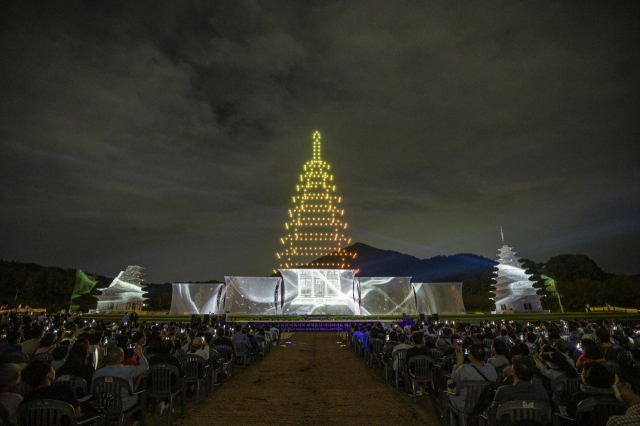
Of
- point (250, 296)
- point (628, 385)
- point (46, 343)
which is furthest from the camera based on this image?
point (250, 296)

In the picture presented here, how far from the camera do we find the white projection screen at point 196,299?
30812 mm

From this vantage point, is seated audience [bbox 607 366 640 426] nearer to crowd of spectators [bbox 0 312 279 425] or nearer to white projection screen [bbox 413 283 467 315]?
crowd of spectators [bbox 0 312 279 425]

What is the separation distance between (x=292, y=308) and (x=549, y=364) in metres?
26.3

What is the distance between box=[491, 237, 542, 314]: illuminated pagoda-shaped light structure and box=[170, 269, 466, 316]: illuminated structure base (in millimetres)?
7096

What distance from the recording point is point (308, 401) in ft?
23.2

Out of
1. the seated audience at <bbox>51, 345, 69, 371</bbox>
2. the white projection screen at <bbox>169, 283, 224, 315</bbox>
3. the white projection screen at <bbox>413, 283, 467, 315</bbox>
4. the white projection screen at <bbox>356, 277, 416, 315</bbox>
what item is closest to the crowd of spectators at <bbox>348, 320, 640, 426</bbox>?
the seated audience at <bbox>51, 345, 69, 371</bbox>

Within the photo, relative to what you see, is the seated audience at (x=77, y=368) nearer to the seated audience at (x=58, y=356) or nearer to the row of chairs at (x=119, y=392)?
the row of chairs at (x=119, y=392)

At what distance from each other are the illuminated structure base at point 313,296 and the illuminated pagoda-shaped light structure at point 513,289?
23.3ft

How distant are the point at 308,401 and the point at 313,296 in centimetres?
2372

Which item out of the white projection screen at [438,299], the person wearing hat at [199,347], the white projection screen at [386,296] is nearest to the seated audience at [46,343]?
the person wearing hat at [199,347]

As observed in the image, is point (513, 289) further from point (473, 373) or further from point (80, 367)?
point (80, 367)

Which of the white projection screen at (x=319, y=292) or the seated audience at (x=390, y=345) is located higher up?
the white projection screen at (x=319, y=292)

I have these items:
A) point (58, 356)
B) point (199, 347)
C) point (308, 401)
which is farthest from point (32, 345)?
point (308, 401)

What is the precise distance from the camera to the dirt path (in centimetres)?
597
